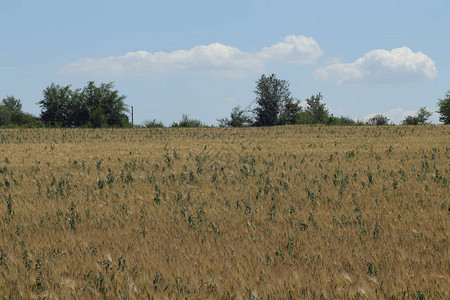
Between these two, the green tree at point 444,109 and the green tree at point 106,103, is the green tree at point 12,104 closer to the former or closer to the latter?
the green tree at point 106,103

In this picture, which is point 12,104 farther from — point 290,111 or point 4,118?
point 290,111

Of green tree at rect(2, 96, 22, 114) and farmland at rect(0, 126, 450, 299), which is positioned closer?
farmland at rect(0, 126, 450, 299)

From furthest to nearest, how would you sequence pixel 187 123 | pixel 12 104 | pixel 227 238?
pixel 12 104
pixel 187 123
pixel 227 238

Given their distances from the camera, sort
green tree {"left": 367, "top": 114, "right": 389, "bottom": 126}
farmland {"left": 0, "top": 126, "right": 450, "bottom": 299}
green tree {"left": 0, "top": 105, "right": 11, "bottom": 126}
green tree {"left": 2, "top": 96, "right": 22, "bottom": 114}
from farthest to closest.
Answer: green tree {"left": 2, "top": 96, "right": 22, "bottom": 114}, green tree {"left": 0, "top": 105, "right": 11, "bottom": 126}, green tree {"left": 367, "top": 114, "right": 389, "bottom": 126}, farmland {"left": 0, "top": 126, "right": 450, "bottom": 299}

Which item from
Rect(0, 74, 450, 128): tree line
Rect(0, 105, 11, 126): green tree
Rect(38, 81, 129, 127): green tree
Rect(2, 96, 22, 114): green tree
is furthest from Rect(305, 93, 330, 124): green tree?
Rect(2, 96, 22, 114): green tree

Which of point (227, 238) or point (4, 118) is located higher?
point (4, 118)

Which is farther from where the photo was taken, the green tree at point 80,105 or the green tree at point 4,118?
the green tree at point 4,118

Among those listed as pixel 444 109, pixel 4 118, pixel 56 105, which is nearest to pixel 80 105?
pixel 56 105

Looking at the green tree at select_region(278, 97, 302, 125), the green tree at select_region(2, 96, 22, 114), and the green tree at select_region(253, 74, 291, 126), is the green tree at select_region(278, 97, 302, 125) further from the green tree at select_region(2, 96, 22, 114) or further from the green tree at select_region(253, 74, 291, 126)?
the green tree at select_region(2, 96, 22, 114)

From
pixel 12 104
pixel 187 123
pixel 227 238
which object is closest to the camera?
pixel 227 238

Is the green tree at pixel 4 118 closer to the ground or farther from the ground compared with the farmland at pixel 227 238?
farther from the ground

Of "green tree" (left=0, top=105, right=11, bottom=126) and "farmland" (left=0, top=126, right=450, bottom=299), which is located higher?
"green tree" (left=0, top=105, right=11, bottom=126)

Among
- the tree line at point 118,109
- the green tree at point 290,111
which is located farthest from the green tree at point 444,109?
the green tree at point 290,111

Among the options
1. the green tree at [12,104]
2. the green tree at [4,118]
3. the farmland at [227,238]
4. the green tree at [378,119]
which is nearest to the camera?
the farmland at [227,238]
